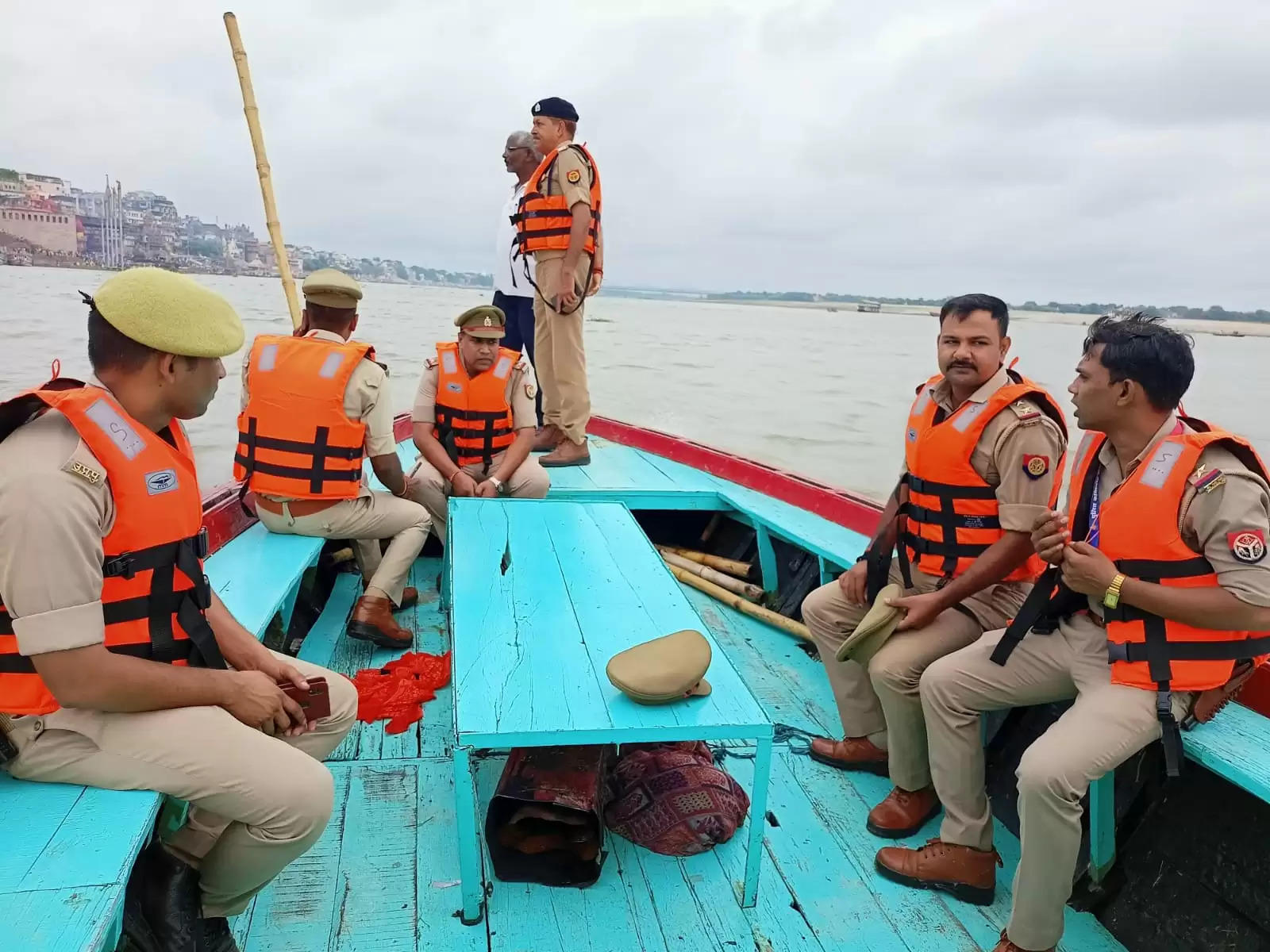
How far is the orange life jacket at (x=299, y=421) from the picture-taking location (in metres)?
3.27

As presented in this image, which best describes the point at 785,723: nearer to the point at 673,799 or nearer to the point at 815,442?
the point at 673,799

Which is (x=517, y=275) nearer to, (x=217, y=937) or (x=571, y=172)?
(x=571, y=172)

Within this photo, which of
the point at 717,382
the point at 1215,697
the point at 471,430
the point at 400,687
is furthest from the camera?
the point at 717,382

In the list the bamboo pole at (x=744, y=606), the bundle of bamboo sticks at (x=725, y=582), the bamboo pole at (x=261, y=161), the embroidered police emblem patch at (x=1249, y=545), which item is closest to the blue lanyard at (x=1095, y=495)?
the embroidered police emblem patch at (x=1249, y=545)

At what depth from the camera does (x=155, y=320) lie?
1596 millimetres

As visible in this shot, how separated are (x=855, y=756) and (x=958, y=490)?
0.94 m

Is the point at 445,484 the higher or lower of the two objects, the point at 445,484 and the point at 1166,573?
the lower

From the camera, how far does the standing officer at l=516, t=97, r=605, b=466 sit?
14.3ft

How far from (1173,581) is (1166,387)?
467mm

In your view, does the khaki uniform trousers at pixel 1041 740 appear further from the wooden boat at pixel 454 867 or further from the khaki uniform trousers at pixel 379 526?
the khaki uniform trousers at pixel 379 526

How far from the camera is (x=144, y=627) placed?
1677 millimetres

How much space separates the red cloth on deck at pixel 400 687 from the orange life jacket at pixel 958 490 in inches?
70.1

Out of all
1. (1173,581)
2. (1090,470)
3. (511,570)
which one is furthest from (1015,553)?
(511,570)

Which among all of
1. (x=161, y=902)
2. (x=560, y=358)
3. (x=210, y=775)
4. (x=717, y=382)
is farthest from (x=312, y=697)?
(x=717, y=382)
